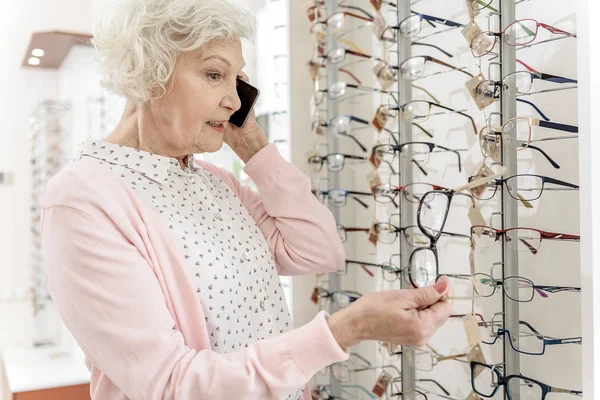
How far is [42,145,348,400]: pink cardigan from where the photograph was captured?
1.00 metres

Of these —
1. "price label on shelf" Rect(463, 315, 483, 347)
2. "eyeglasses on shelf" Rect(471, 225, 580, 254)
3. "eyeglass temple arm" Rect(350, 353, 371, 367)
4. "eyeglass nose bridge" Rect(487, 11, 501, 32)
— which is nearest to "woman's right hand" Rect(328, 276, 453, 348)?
"price label on shelf" Rect(463, 315, 483, 347)

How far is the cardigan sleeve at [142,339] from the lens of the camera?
1.00 meters

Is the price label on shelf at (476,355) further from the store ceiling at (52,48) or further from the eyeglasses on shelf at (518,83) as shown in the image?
the store ceiling at (52,48)

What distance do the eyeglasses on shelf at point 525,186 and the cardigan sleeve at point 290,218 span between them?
0.40 metres

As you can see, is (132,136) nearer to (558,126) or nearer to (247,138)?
(247,138)

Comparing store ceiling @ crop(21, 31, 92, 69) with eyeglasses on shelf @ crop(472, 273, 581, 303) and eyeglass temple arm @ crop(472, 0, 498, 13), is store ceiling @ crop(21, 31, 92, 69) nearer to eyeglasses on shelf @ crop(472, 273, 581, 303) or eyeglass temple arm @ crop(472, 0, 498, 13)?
eyeglass temple arm @ crop(472, 0, 498, 13)

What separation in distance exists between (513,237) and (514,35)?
476 mm

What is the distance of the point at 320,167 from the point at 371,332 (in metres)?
1.25

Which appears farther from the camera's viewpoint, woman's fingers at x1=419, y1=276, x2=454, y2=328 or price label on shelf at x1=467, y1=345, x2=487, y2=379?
price label on shelf at x1=467, y1=345, x2=487, y2=379

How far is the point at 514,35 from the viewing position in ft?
4.51

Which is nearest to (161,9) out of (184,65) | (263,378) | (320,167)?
(184,65)

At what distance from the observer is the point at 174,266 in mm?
1129

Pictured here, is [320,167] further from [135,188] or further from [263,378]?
[263,378]

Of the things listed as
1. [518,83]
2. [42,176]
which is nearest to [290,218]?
[518,83]
